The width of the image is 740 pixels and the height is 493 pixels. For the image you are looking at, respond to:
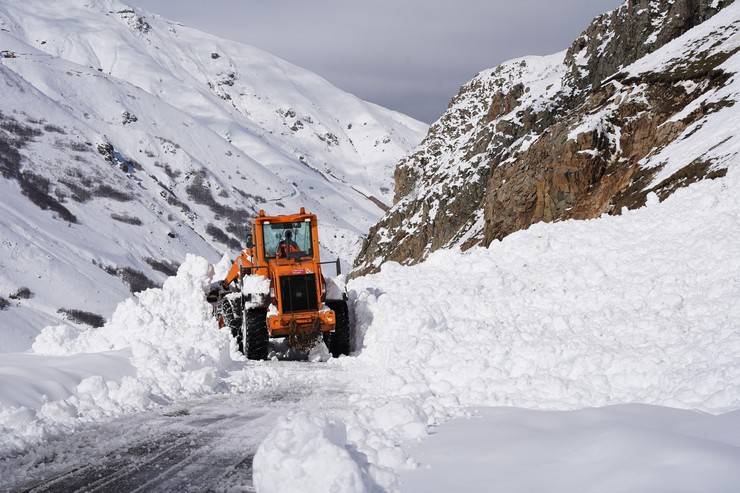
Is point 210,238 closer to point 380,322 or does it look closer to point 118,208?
point 118,208

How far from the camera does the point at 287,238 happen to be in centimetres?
1385

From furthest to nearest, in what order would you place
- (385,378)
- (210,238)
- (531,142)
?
(210,238) → (531,142) → (385,378)

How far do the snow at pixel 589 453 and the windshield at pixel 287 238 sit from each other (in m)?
7.93

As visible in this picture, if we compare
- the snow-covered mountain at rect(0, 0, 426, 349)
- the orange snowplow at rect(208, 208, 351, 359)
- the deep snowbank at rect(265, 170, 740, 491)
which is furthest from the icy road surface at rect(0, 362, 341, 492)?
the snow-covered mountain at rect(0, 0, 426, 349)

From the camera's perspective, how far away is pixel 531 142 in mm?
31047

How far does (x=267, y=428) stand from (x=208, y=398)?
2077 millimetres

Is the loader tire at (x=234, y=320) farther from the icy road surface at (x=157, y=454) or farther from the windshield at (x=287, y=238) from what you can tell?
the icy road surface at (x=157, y=454)

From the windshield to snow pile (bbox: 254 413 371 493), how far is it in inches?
345

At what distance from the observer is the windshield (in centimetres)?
1374

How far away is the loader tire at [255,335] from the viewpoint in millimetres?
12602

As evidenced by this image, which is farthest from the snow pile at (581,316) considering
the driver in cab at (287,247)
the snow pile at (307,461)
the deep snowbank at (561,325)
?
the snow pile at (307,461)

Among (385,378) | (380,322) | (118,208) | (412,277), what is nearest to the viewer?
(385,378)

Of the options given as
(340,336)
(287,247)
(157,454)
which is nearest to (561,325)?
(340,336)

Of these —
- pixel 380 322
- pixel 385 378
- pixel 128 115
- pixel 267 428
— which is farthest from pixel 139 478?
pixel 128 115
